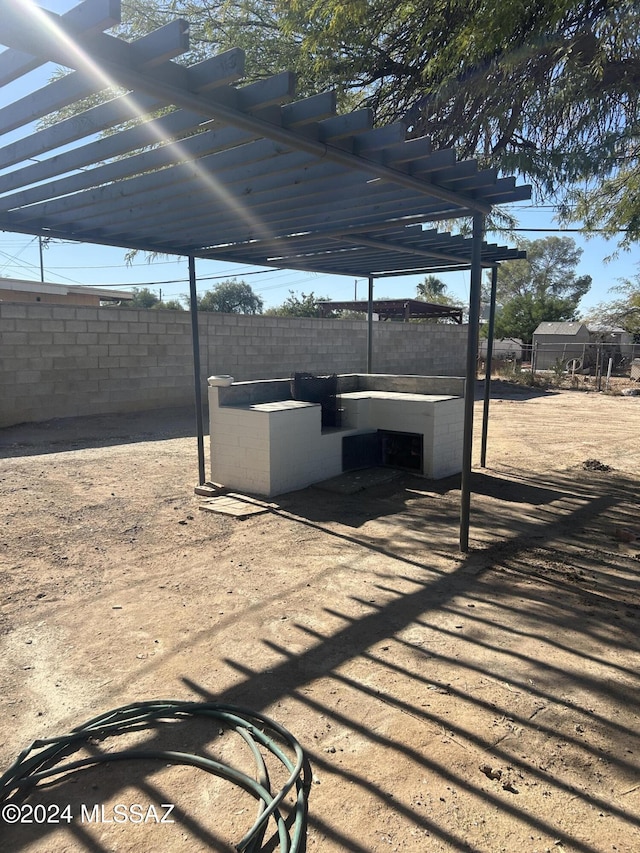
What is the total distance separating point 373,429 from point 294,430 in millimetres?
1464

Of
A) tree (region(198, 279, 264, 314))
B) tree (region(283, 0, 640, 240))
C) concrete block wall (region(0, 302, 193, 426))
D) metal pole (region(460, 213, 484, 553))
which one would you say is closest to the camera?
metal pole (region(460, 213, 484, 553))

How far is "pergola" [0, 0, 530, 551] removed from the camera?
216 cm

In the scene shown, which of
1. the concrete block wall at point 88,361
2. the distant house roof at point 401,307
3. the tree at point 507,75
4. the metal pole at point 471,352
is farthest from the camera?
the distant house roof at point 401,307

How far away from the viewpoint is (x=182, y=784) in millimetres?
1998

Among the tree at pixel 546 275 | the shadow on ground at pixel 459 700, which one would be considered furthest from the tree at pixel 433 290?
the shadow on ground at pixel 459 700

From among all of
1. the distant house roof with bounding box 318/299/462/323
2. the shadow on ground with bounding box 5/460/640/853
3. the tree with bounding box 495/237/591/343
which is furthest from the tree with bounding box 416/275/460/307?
the shadow on ground with bounding box 5/460/640/853

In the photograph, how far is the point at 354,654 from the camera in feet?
9.46

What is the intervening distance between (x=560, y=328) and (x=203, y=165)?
30.9m

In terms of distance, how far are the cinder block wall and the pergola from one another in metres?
5.11

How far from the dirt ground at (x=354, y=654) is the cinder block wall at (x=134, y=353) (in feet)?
15.0

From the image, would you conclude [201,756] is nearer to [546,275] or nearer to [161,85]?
[161,85]

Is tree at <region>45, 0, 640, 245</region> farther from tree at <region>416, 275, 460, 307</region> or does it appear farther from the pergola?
tree at <region>416, 275, 460, 307</region>

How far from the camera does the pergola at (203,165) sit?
216 centimetres

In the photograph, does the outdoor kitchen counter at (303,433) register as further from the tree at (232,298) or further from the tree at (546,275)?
the tree at (232,298)
